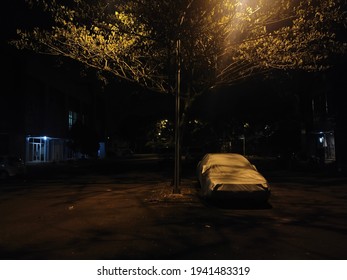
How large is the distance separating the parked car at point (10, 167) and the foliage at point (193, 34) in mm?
10783

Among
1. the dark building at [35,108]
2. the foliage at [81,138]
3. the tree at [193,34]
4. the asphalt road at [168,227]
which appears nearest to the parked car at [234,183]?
the asphalt road at [168,227]

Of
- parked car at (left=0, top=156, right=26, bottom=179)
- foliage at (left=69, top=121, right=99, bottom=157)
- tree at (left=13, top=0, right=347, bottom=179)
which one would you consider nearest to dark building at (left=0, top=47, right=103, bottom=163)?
foliage at (left=69, top=121, right=99, bottom=157)

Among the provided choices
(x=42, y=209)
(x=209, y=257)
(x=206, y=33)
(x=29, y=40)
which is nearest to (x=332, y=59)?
(x=206, y=33)

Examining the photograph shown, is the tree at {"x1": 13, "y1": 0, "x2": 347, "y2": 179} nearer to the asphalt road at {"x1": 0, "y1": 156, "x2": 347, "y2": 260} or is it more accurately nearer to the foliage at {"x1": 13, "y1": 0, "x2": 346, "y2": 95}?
the foliage at {"x1": 13, "y1": 0, "x2": 346, "y2": 95}

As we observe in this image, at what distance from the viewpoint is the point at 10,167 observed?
23.2 meters

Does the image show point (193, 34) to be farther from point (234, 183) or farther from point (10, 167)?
point (10, 167)

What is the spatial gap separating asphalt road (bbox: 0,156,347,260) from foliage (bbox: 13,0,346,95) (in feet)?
15.4

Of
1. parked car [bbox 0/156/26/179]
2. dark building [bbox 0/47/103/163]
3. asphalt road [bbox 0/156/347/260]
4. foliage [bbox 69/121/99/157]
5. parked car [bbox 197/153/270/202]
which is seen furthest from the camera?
foliage [bbox 69/121/99/157]

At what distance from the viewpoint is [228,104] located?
33.2 metres

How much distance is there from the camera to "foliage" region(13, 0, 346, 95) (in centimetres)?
1295

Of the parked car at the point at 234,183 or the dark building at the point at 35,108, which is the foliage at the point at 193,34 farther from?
the dark building at the point at 35,108

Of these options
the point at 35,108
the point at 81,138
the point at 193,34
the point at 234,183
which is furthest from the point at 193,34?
the point at 81,138

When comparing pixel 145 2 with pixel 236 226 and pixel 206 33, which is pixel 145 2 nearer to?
pixel 206 33

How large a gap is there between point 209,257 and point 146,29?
926cm
